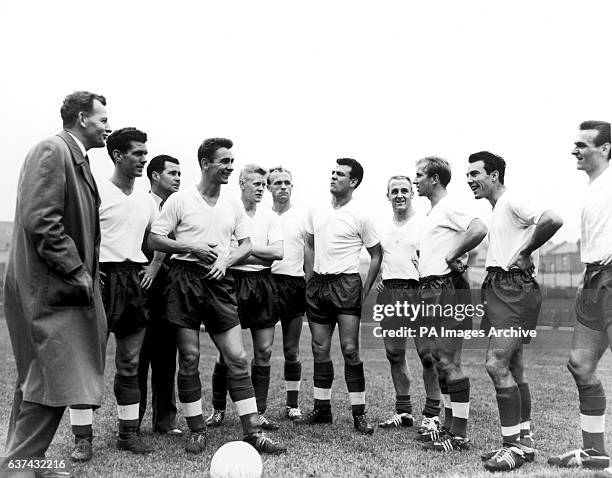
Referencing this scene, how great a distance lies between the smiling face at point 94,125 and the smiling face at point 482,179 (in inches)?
106

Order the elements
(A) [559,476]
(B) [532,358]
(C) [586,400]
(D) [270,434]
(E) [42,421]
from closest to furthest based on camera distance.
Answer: (E) [42,421], (A) [559,476], (C) [586,400], (D) [270,434], (B) [532,358]

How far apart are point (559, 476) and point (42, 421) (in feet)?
10.3

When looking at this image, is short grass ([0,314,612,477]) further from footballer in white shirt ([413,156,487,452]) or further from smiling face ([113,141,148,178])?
smiling face ([113,141,148,178])

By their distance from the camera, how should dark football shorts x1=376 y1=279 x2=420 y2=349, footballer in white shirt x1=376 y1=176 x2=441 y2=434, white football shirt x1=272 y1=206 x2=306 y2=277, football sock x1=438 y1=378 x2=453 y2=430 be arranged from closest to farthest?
football sock x1=438 y1=378 x2=453 y2=430, footballer in white shirt x1=376 y1=176 x2=441 y2=434, dark football shorts x1=376 y1=279 x2=420 y2=349, white football shirt x1=272 y1=206 x2=306 y2=277

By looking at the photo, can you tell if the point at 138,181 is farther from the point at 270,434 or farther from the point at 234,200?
the point at 270,434

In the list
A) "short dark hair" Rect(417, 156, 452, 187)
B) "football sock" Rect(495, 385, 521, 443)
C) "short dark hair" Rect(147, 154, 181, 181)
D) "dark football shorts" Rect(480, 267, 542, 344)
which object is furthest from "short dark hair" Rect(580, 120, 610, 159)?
"short dark hair" Rect(147, 154, 181, 181)

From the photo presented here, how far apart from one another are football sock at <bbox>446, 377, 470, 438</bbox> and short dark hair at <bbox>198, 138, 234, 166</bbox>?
102 inches

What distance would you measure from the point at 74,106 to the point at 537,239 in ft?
10.7

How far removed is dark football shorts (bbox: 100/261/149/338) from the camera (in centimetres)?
469

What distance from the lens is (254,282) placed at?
6.06 m

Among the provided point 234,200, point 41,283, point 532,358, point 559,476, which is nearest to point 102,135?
point 41,283

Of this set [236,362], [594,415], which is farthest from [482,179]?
[236,362]

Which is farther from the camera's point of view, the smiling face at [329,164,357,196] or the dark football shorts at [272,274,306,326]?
the dark football shorts at [272,274,306,326]

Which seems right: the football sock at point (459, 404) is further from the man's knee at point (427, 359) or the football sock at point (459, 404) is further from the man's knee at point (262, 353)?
the man's knee at point (262, 353)
